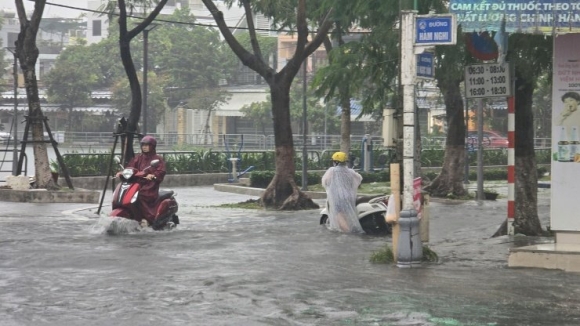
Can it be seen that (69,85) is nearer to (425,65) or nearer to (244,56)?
(244,56)

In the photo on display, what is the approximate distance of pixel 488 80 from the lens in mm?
14133

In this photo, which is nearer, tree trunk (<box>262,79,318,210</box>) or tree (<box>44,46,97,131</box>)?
tree trunk (<box>262,79,318,210</box>)

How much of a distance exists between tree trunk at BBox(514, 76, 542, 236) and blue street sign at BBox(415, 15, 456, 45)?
3700 millimetres

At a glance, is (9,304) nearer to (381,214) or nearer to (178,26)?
(381,214)

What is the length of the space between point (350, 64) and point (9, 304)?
7880mm

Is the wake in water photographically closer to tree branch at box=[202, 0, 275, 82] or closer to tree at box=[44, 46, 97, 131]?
tree branch at box=[202, 0, 275, 82]

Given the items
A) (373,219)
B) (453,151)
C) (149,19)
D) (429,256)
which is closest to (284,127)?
(149,19)

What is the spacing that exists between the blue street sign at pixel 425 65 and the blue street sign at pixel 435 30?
1.85 feet

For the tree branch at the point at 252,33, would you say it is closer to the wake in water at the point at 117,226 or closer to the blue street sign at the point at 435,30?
the wake in water at the point at 117,226

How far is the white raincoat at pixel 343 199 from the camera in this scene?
1698 centimetres

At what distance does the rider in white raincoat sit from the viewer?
16984 millimetres

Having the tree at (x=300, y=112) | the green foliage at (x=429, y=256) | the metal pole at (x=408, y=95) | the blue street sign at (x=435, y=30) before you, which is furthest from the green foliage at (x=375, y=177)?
the tree at (x=300, y=112)

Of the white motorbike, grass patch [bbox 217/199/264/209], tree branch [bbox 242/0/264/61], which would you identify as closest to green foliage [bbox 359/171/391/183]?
grass patch [bbox 217/199/264/209]

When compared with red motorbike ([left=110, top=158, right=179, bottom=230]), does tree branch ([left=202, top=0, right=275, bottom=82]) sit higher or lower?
higher
